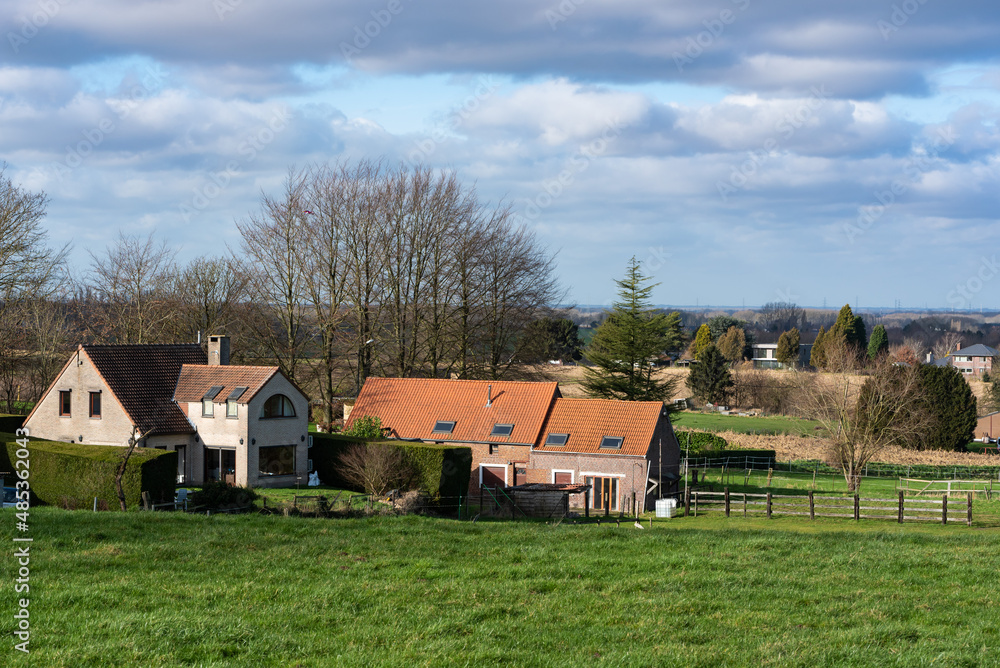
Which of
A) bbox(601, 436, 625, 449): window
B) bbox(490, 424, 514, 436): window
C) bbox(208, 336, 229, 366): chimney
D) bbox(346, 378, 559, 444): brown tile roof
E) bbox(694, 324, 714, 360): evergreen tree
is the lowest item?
bbox(601, 436, 625, 449): window

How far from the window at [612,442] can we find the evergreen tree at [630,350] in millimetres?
18301

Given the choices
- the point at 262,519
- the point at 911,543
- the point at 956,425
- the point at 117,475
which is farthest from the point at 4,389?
the point at 956,425

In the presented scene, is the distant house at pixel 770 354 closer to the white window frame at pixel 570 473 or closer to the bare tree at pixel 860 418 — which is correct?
the bare tree at pixel 860 418

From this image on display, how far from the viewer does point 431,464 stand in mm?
Result: 34156

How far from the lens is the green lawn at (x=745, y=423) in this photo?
75.3 meters

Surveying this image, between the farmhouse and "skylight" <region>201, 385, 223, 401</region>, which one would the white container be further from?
"skylight" <region>201, 385, 223, 401</region>

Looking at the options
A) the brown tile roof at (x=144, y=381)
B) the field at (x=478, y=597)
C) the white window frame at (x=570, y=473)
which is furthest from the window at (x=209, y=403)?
the field at (x=478, y=597)

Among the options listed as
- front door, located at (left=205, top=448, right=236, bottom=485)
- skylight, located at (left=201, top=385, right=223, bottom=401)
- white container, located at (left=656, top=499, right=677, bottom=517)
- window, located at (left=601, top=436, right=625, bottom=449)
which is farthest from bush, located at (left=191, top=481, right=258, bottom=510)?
window, located at (left=601, top=436, right=625, bottom=449)

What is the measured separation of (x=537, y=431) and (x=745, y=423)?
153 ft

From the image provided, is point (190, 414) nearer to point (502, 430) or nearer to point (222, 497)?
point (222, 497)

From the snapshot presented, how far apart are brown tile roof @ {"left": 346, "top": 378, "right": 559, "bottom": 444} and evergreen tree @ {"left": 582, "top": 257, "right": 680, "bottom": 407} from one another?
51.4 ft

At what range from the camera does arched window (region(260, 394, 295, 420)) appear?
1426 inches

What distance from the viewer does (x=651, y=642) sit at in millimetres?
11719

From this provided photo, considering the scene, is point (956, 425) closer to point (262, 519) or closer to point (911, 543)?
point (911, 543)
